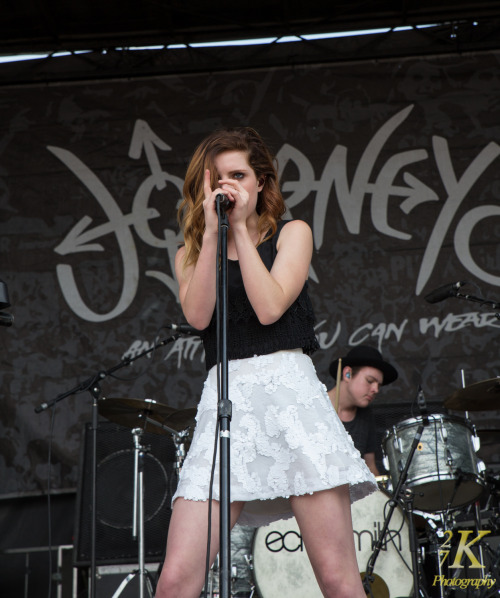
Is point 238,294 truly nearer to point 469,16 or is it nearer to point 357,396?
point 357,396

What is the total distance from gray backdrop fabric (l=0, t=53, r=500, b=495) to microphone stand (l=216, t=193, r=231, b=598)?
366 centimetres

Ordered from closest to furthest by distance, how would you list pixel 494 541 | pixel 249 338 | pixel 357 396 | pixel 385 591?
pixel 249 338 < pixel 385 591 < pixel 494 541 < pixel 357 396

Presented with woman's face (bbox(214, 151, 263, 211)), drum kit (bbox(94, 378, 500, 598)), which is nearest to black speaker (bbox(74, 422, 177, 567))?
drum kit (bbox(94, 378, 500, 598))

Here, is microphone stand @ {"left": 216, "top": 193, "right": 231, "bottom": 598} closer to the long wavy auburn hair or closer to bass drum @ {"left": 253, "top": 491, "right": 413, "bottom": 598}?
the long wavy auburn hair

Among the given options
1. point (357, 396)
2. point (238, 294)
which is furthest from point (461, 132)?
point (238, 294)

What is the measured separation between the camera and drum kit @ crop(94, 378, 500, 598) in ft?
13.4

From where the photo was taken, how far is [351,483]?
74.5 inches

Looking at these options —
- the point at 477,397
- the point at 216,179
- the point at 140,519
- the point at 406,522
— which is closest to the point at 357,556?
the point at 406,522

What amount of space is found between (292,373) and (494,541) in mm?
3065

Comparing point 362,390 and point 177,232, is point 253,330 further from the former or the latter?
point 177,232

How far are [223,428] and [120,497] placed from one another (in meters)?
3.61

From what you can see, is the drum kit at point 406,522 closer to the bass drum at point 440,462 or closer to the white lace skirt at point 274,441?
the bass drum at point 440,462

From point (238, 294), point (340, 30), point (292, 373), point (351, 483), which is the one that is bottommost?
point (351, 483)

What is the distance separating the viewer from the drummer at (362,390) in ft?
16.6
